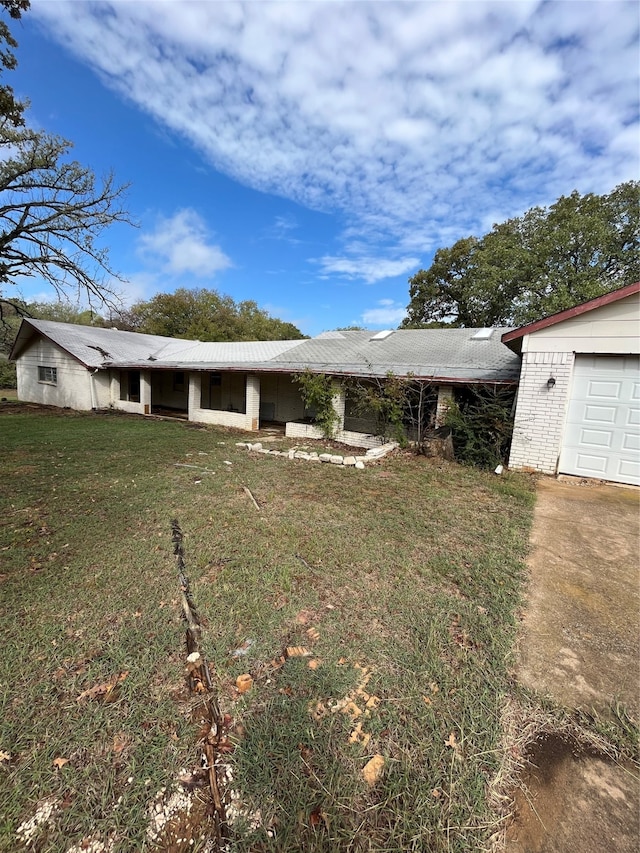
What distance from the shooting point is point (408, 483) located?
6.52 meters

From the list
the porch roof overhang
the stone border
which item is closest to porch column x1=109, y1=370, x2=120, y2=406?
the porch roof overhang

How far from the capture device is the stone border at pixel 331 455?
26.2 feet

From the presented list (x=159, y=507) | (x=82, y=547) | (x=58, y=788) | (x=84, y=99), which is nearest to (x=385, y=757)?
(x=58, y=788)

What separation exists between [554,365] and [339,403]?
17.6 feet

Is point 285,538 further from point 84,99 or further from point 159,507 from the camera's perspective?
point 84,99

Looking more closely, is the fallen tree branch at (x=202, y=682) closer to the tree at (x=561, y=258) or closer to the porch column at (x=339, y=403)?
the porch column at (x=339, y=403)

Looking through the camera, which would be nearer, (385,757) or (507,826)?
(507,826)

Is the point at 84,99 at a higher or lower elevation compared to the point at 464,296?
higher

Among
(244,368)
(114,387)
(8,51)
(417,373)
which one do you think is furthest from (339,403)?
(114,387)

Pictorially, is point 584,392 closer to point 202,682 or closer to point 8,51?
point 202,682

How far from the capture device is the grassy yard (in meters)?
1.52

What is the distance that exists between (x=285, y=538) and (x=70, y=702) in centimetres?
236

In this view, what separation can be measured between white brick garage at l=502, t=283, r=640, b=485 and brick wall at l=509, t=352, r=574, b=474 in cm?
2

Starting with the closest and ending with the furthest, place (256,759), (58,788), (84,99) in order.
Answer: (58,788), (256,759), (84,99)
